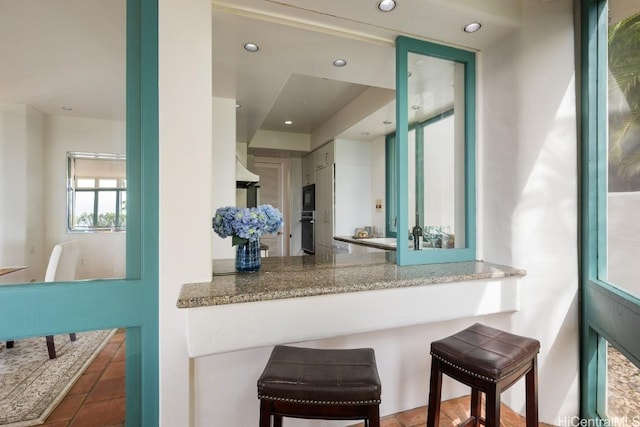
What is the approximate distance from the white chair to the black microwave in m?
3.91

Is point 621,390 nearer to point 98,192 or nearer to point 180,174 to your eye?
point 180,174

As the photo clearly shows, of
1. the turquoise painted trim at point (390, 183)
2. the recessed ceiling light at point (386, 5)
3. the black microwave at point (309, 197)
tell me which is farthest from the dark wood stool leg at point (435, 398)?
the black microwave at point (309, 197)

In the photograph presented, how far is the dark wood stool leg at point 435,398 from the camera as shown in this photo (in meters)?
1.42

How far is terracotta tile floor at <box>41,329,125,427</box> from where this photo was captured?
145 centimetres

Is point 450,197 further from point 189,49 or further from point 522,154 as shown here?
point 189,49

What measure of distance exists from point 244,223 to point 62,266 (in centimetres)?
82

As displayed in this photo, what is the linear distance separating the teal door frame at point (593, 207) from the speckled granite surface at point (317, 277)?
37 cm

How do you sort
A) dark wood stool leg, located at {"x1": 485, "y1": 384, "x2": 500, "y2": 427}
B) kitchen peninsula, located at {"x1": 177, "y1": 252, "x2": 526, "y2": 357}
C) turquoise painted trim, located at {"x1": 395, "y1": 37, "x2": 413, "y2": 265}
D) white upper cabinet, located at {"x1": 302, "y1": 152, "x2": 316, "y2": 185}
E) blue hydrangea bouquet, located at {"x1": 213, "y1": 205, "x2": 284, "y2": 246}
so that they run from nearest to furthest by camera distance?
dark wood stool leg, located at {"x1": 485, "y1": 384, "x2": 500, "y2": 427} < kitchen peninsula, located at {"x1": 177, "y1": 252, "x2": 526, "y2": 357} < blue hydrangea bouquet, located at {"x1": 213, "y1": 205, "x2": 284, "y2": 246} < turquoise painted trim, located at {"x1": 395, "y1": 37, "x2": 413, "y2": 265} < white upper cabinet, located at {"x1": 302, "y1": 152, "x2": 316, "y2": 185}

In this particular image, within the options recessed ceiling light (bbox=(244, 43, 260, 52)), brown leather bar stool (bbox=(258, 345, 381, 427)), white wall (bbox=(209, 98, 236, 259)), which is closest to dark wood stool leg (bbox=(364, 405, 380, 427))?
brown leather bar stool (bbox=(258, 345, 381, 427))

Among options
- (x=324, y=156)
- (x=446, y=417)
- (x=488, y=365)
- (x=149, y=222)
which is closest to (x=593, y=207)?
(x=488, y=365)

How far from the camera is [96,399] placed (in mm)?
1482

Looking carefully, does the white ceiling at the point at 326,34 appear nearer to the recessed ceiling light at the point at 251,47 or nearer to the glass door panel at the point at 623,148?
the recessed ceiling light at the point at 251,47

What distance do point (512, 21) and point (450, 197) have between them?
1.12 meters

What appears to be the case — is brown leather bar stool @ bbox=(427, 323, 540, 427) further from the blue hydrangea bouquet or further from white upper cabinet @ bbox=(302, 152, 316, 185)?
white upper cabinet @ bbox=(302, 152, 316, 185)
